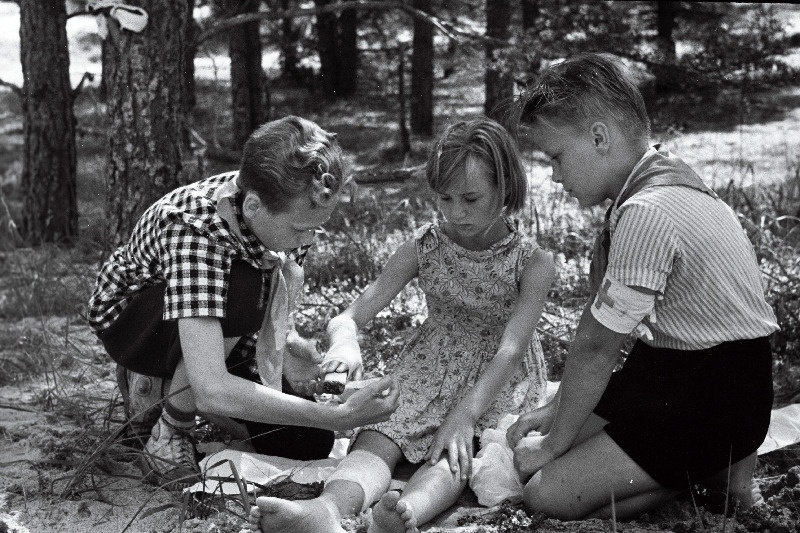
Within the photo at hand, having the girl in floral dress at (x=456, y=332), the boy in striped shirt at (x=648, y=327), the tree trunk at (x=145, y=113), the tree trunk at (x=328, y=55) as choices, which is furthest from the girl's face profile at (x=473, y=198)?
the tree trunk at (x=328, y=55)

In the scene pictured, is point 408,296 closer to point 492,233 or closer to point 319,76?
point 492,233

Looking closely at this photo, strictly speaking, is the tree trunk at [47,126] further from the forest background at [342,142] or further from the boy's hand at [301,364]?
the boy's hand at [301,364]

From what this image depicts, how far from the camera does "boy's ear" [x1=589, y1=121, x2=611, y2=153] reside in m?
2.32

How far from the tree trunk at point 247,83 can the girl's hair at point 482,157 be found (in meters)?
6.20

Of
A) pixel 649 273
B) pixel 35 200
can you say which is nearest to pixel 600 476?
pixel 649 273

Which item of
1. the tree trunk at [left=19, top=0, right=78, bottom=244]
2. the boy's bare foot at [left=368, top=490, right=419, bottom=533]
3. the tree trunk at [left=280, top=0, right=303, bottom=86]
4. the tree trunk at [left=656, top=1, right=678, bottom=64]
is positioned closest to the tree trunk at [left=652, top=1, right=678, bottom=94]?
the tree trunk at [left=656, top=1, right=678, bottom=64]

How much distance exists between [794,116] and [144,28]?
6.59m

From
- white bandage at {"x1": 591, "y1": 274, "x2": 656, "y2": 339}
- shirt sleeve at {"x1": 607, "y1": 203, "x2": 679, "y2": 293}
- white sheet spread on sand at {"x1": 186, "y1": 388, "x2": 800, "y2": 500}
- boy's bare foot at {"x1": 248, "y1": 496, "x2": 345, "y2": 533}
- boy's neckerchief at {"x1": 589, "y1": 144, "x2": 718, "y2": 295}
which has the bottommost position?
white sheet spread on sand at {"x1": 186, "y1": 388, "x2": 800, "y2": 500}

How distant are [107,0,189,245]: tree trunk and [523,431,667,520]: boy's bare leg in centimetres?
246

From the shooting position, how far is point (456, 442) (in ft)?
8.50

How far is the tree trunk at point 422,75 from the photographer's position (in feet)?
26.8

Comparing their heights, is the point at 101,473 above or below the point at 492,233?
below

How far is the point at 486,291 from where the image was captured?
286 cm

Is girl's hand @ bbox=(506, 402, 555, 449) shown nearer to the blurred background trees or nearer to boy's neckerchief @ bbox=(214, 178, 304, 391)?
boy's neckerchief @ bbox=(214, 178, 304, 391)
